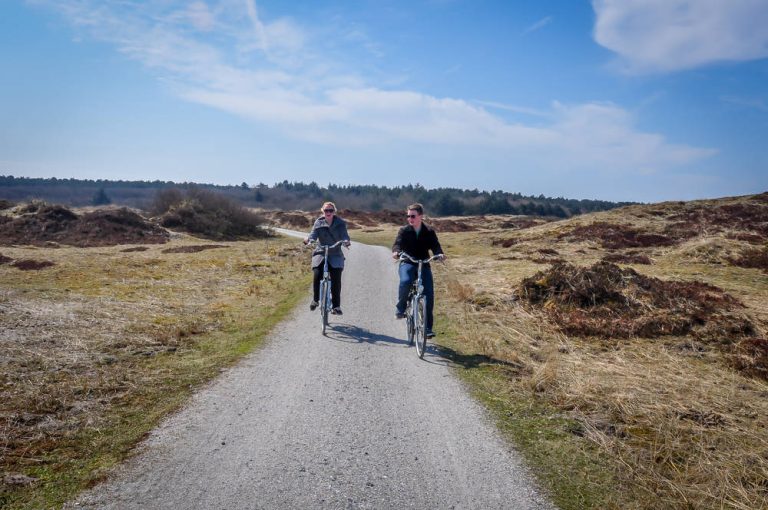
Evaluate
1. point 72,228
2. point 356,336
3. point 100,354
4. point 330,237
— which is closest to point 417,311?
point 356,336

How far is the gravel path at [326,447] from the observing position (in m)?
4.10

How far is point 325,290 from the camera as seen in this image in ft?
34.5

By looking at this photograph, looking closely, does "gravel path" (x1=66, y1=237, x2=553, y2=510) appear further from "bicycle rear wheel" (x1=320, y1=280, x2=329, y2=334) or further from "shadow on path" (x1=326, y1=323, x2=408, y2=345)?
"bicycle rear wheel" (x1=320, y1=280, x2=329, y2=334)

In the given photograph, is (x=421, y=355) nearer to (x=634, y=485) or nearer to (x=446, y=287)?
(x=634, y=485)

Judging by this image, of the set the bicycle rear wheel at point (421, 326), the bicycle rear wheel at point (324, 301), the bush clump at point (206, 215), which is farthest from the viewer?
the bush clump at point (206, 215)

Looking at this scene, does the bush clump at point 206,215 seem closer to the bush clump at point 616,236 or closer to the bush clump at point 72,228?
the bush clump at point 72,228

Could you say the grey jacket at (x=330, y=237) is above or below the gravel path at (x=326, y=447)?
above

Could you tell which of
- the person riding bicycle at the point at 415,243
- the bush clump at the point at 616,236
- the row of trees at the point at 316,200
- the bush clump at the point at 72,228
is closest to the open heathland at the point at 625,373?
the person riding bicycle at the point at 415,243

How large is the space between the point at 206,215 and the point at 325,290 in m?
40.2

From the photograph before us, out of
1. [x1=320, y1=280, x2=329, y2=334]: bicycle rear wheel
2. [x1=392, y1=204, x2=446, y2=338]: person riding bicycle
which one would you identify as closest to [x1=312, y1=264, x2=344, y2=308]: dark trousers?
[x1=320, y1=280, x2=329, y2=334]: bicycle rear wheel

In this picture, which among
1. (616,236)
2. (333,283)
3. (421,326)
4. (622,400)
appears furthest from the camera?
(616,236)

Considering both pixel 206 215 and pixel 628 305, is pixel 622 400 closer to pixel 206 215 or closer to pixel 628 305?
pixel 628 305

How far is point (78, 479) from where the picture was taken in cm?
421

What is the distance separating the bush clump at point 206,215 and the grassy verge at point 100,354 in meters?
26.5
